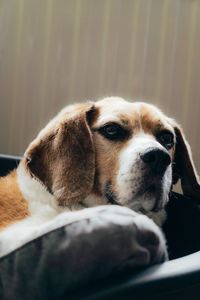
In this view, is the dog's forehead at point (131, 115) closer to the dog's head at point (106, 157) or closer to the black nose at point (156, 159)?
the dog's head at point (106, 157)

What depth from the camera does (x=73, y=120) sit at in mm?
1448

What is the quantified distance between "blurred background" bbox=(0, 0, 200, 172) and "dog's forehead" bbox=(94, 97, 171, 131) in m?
0.71

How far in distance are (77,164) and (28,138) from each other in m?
0.95

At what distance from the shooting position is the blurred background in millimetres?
2213

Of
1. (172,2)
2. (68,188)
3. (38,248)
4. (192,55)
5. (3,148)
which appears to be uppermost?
(172,2)

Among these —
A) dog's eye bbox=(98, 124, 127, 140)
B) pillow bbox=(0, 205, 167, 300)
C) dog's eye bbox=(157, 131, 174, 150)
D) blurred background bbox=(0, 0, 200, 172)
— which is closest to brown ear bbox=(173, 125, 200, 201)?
dog's eye bbox=(157, 131, 174, 150)

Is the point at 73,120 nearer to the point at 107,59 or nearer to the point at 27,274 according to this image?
the point at 27,274

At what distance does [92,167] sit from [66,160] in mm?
75

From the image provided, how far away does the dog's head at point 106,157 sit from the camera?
1.33 m

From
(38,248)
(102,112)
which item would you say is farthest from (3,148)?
(38,248)

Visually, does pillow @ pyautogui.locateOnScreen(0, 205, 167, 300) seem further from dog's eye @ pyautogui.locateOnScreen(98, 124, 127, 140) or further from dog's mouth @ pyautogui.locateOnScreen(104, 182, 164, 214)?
dog's eye @ pyautogui.locateOnScreen(98, 124, 127, 140)

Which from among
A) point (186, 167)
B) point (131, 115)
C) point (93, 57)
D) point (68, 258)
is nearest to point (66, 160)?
point (131, 115)

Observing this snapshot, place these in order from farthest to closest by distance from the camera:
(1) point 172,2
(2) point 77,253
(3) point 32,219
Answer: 1. (1) point 172,2
2. (3) point 32,219
3. (2) point 77,253

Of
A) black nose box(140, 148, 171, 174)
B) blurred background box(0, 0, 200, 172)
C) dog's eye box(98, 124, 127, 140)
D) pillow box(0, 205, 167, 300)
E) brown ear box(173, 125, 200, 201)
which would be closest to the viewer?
pillow box(0, 205, 167, 300)
